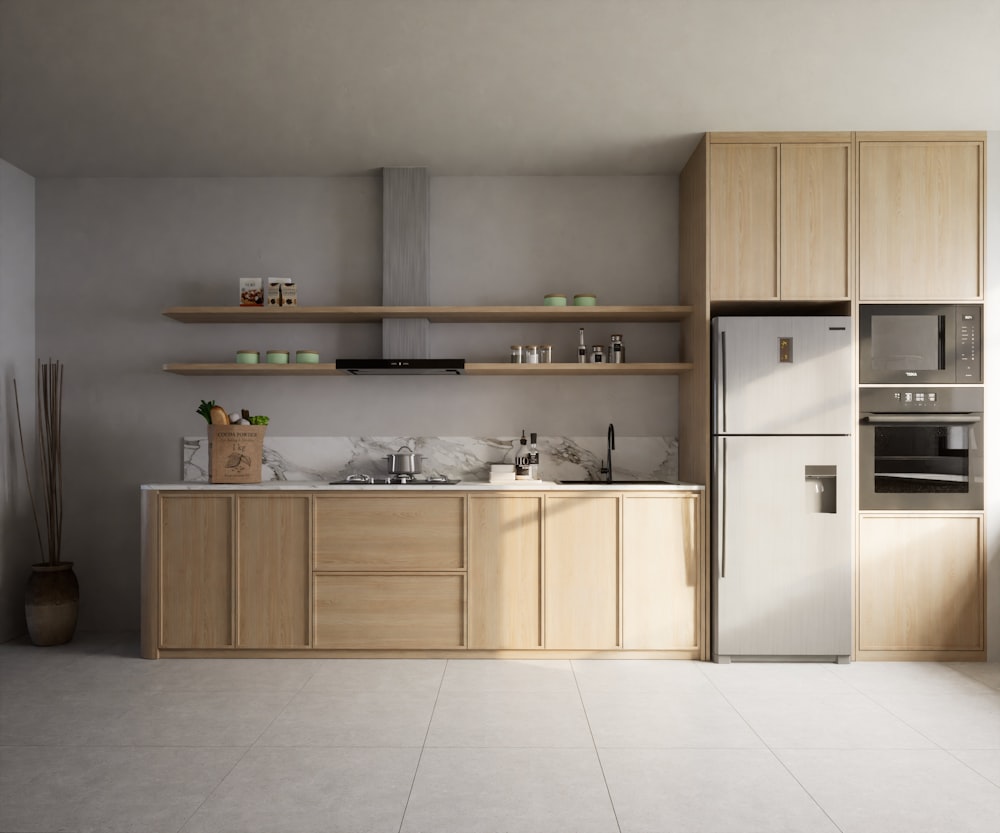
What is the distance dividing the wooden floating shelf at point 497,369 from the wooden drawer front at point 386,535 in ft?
2.53

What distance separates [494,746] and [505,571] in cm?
123

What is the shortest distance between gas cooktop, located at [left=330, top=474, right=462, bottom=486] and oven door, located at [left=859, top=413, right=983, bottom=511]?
215 cm

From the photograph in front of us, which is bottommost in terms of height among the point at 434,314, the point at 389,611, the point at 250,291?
the point at 389,611

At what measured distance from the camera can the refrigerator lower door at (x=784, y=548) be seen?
3889mm

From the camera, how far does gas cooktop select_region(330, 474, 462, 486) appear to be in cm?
406

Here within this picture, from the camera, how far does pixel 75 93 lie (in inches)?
138

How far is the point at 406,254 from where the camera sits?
4500mm

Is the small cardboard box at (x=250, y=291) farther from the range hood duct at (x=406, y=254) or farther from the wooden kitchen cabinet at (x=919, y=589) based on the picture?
the wooden kitchen cabinet at (x=919, y=589)

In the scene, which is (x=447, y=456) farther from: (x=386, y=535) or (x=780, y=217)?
(x=780, y=217)

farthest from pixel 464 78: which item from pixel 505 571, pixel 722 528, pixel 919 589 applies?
pixel 919 589

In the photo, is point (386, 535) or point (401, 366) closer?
point (386, 535)

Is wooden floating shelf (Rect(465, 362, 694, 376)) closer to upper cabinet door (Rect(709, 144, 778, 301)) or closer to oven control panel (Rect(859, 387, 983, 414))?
upper cabinet door (Rect(709, 144, 778, 301))

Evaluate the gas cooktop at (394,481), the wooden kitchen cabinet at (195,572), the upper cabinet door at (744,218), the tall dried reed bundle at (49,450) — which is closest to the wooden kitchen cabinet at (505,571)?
the gas cooktop at (394,481)

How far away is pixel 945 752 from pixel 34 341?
5.02m
